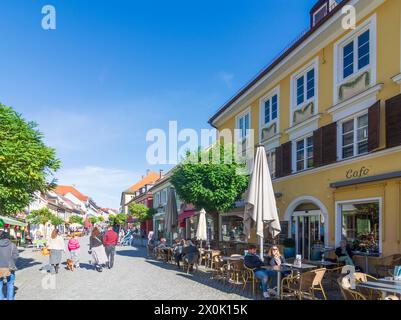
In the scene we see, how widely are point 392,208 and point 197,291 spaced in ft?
20.0

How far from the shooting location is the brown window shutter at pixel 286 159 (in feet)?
60.2

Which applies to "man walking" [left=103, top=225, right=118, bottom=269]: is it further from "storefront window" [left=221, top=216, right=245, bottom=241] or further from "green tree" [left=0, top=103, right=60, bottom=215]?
"storefront window" [left=221, top=216, right=245, bottom=241]

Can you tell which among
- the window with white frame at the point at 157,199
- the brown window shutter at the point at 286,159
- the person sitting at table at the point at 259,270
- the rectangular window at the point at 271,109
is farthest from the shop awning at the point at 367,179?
the window with white frame at the point at 157,199

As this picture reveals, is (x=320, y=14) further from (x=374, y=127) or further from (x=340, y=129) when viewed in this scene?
(x=374, y=127)

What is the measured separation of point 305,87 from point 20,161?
11.5m

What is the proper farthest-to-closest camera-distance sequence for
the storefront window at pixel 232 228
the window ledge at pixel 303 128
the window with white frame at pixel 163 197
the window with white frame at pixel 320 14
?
1. the window with white frame at pixel 163 197
2. the storefront window at pixel 232 228
3. the window with white frame at pixel 320 14
4. the window ledge at pixel 303 128

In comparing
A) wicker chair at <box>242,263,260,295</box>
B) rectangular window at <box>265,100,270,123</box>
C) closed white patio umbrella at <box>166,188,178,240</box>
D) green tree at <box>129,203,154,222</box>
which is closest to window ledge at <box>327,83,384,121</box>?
rectangular window at <box>265,100,270,123</box>

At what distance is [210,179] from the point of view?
17.5 meters

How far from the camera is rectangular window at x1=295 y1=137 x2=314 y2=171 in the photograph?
1691 centimetres

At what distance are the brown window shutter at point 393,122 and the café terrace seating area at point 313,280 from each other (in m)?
3.21

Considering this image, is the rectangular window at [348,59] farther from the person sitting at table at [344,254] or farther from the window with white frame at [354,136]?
the person sitting at table at [344,254]

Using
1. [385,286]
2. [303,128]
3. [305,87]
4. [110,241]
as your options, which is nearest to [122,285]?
[110,241]

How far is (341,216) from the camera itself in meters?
14.4

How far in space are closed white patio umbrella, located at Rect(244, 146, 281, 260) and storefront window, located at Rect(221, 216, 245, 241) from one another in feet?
39.1
